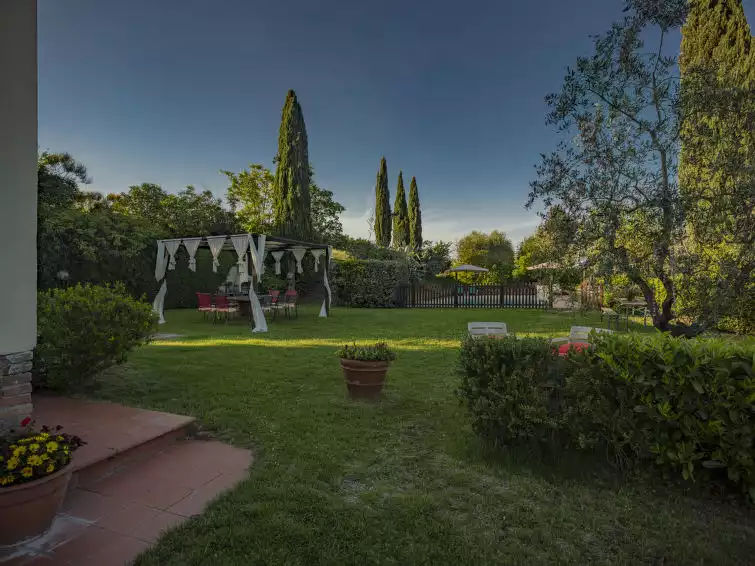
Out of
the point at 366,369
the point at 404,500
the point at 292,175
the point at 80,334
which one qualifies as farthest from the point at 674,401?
the point at 292,175

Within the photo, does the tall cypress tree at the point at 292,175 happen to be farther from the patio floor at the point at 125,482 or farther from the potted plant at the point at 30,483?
the potted plant at the point at 30,483

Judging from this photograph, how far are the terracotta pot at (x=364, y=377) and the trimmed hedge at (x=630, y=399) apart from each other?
45.5 inches

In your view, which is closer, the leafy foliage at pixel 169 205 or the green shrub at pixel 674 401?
the green shrub at pixel 674 401

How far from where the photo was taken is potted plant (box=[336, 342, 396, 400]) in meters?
4.04

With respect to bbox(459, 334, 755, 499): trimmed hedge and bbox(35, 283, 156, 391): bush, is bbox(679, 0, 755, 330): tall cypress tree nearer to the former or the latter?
bbox(459, 334, 755, 499): trimmed hedge

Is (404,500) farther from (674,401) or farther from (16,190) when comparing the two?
(16,190)

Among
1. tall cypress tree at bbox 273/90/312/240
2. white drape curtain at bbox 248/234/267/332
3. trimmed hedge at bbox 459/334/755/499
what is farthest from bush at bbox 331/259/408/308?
trimmed hedge at bbox 459/334/755/499

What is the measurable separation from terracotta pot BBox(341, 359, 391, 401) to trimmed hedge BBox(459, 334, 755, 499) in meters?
1.16

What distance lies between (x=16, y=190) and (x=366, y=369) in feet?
10.1

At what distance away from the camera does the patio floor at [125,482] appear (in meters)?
1.80

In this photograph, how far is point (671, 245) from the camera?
443 centimetres

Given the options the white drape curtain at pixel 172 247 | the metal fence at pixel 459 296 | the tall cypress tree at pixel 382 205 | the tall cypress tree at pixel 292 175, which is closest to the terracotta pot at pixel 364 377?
the white drape curtain at pixel 172 247

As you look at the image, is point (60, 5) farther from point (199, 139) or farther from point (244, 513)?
point (199, 139)

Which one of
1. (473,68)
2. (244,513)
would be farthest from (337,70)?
(244,513)
